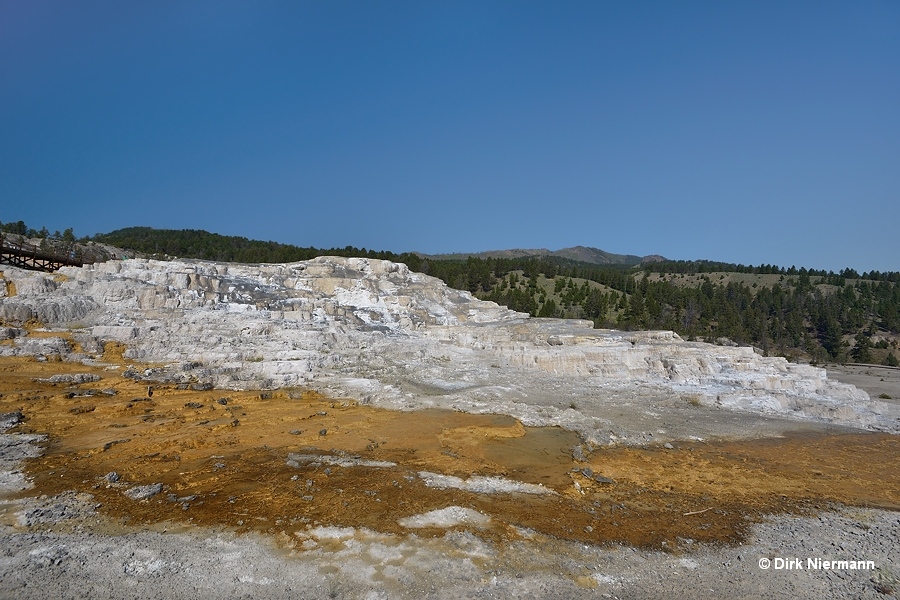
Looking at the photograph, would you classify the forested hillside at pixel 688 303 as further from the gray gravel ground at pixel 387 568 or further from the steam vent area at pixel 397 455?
the gray gravel ground at pixel 387 568

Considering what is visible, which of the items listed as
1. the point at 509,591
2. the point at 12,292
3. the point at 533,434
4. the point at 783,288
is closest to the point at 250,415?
the point at 533,434

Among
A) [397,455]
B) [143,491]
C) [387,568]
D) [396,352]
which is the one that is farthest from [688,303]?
[143,491]

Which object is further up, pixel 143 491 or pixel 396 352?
pixel 396 352

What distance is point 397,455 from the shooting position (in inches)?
532

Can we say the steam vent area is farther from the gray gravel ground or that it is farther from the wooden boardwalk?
the wooden boardwalk

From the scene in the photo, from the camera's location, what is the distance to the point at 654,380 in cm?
2433

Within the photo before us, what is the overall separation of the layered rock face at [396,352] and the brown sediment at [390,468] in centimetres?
255

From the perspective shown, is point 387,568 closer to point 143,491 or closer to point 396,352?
point 143,491

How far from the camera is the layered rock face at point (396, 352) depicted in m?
21.6

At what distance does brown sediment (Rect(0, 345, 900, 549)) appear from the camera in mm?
9367

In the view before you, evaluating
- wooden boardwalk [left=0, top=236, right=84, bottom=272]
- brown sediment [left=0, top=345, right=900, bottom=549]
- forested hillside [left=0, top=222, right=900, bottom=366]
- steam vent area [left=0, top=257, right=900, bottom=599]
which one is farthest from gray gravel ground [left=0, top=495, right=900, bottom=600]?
forested hillside [left=0, top=222, right=900, bottom=366]

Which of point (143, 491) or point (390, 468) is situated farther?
point (390, 468)

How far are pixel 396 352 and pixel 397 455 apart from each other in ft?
44.0

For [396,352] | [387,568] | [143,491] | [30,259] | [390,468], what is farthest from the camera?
[30,259]
